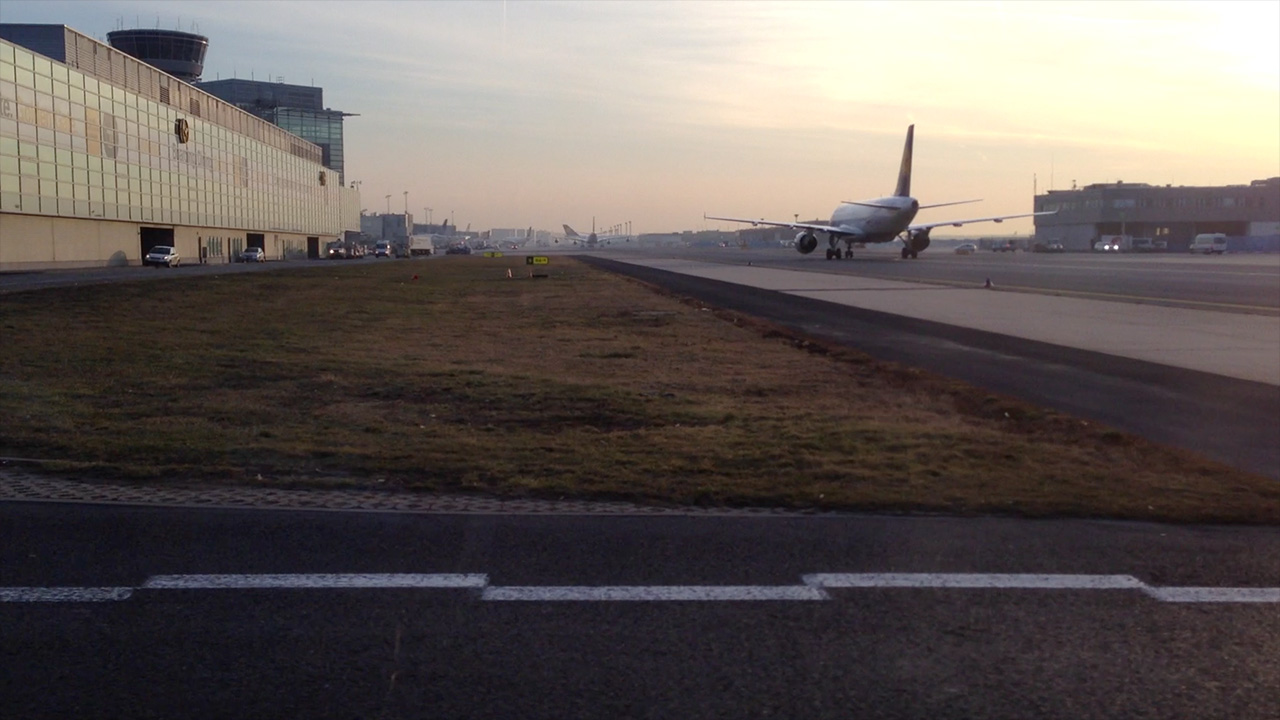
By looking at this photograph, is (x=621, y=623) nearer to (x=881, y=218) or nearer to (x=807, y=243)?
(x=881, y=218)

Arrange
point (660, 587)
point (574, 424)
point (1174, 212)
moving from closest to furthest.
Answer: point (660, 587) < point (574, 424) < point (1174, 212)

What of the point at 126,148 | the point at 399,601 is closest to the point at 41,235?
the point at 126,148

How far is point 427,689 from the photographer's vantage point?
4.79 metres

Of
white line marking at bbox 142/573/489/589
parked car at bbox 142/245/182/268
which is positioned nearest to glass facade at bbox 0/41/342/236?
parked car at bbox 142/245/182/268

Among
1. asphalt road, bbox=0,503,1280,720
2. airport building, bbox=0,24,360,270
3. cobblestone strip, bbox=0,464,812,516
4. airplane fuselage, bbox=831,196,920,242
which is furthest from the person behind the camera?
airplane fuselage, bbox=831,196,920,242

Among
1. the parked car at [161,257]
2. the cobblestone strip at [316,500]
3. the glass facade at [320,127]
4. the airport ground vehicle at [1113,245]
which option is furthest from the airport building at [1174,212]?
the cobblestone strip at [316,500]

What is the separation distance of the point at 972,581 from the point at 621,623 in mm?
2104

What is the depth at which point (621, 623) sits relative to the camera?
561 centimetres

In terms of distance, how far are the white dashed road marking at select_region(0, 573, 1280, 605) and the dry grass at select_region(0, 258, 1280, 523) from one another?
73.1 inches

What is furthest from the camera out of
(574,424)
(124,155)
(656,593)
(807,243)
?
(807,243)

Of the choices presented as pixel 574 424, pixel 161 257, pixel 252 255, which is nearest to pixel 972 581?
pixel 574 424

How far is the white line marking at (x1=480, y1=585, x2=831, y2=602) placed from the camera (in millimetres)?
5969

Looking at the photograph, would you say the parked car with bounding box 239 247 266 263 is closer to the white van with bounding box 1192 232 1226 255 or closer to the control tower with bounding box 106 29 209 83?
the control tower with bounding box 106 29 209 83

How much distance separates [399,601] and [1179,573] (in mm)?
4425
